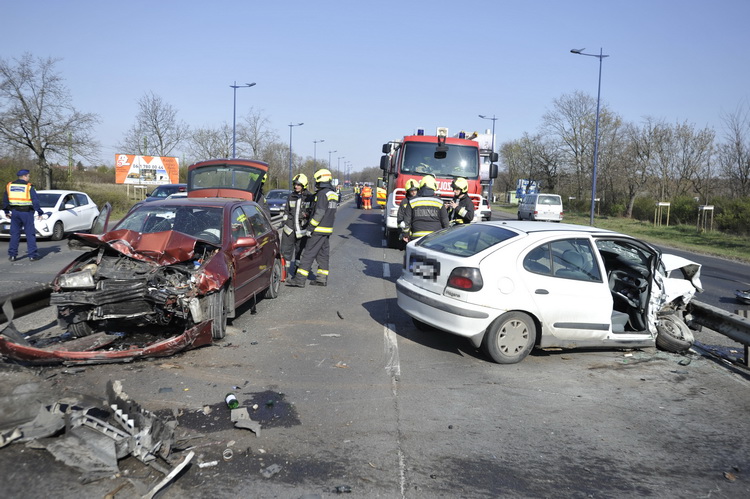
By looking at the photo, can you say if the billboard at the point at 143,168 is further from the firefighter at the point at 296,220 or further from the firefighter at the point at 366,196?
the firefighter at the point at 296,220

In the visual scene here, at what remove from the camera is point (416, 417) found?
473 cm

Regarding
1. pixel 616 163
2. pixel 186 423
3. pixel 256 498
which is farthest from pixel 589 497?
pixel 616 163

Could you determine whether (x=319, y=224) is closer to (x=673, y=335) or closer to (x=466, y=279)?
(x=466, y=279)

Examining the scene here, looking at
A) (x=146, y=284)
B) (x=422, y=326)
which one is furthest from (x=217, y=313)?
(x=422, y=326)

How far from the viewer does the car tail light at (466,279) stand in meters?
6.12

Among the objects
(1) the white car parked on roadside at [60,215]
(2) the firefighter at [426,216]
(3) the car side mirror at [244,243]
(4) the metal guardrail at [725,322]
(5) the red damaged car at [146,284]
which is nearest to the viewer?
(5) the red damaged car at [146,284]

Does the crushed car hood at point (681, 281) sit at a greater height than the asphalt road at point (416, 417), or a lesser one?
greater

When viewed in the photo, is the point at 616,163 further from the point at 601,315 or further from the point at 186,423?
the point at 186,423

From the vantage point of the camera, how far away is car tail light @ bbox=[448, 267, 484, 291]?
6.12 m

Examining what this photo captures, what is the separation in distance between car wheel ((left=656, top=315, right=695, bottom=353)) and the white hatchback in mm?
10

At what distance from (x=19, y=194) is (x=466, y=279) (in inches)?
422

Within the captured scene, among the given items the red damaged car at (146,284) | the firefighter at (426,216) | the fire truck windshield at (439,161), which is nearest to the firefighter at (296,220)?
the firefighter at (426,216)

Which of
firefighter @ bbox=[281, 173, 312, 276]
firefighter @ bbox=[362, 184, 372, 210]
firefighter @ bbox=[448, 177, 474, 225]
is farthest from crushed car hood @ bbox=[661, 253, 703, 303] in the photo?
firefighter @ bbox=[362, 184, 372, 210]

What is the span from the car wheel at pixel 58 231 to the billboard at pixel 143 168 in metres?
25.6
